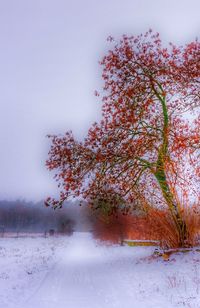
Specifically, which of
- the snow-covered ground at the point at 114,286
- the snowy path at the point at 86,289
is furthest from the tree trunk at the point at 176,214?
the snowy path at the point at 86,289

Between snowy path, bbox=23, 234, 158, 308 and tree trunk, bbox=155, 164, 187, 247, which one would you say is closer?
snowy path, bbox=23, 234, 158, 308

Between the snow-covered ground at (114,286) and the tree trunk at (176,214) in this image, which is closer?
the snow-covered ground at (114,286)

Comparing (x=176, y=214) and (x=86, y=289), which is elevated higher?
(x=176, y=214)

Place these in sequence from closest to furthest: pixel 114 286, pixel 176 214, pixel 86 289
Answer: pixel 86 289 < pixel 114 286 < pixel 176 214

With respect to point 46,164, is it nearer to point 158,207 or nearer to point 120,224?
point 158,207

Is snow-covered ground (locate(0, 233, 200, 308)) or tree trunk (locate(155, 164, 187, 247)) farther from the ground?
tree trunk (locate(155, 164, 187, 247))

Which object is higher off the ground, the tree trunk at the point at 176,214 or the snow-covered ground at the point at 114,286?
the tree trunk at the point at 176,214

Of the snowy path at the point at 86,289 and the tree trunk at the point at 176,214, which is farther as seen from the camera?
the tree trunk at the point at 176,214

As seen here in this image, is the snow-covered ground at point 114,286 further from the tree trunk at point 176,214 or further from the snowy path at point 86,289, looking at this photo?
the tree trunk at point 176,214

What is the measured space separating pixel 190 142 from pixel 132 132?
8.42ft

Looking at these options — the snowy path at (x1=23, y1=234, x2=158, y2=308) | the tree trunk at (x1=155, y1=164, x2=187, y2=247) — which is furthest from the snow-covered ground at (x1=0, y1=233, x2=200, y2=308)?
the tree trunk at (x1=155, y1=164, x2=187, y2=247)

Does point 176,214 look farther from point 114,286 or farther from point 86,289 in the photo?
point 86,289

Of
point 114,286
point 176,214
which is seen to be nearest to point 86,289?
point 114,286

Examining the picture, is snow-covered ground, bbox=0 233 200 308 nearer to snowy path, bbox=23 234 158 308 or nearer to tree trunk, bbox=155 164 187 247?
snowy path, bbox=23 234 158 308
